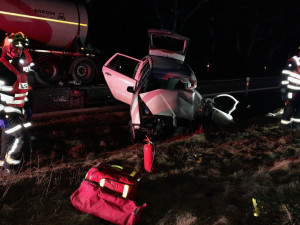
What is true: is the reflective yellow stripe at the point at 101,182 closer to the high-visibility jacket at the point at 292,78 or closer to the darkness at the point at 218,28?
the high-visibility jacket at the point at 292,78

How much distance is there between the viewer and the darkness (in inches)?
829

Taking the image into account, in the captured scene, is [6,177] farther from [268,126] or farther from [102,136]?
[268,126]

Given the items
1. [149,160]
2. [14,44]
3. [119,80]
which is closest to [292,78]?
[149,160]

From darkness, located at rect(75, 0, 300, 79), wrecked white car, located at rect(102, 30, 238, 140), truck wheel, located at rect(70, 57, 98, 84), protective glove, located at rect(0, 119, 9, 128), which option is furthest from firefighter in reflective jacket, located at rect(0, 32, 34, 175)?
darkness, located at rect(75, 0, 300, 79)

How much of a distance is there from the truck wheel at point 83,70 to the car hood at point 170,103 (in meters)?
6.10

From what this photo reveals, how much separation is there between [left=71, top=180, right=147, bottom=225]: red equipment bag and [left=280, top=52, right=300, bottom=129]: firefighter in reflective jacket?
190 inches

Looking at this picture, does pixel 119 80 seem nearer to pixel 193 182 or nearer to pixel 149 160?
pixel 149 160

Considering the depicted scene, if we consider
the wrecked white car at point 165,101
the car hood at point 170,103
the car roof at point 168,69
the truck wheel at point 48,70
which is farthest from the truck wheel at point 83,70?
the car hood at point 170,103

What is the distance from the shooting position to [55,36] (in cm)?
984

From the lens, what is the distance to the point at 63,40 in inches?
399

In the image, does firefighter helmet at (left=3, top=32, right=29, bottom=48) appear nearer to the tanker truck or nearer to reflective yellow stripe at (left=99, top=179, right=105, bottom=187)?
reflective yellow stripe at (left=99, top=179, right=105, bottom=187)

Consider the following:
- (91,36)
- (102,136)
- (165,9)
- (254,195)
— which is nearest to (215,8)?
(165,9)

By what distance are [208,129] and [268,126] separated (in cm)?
159

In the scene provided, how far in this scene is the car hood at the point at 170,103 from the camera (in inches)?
207
